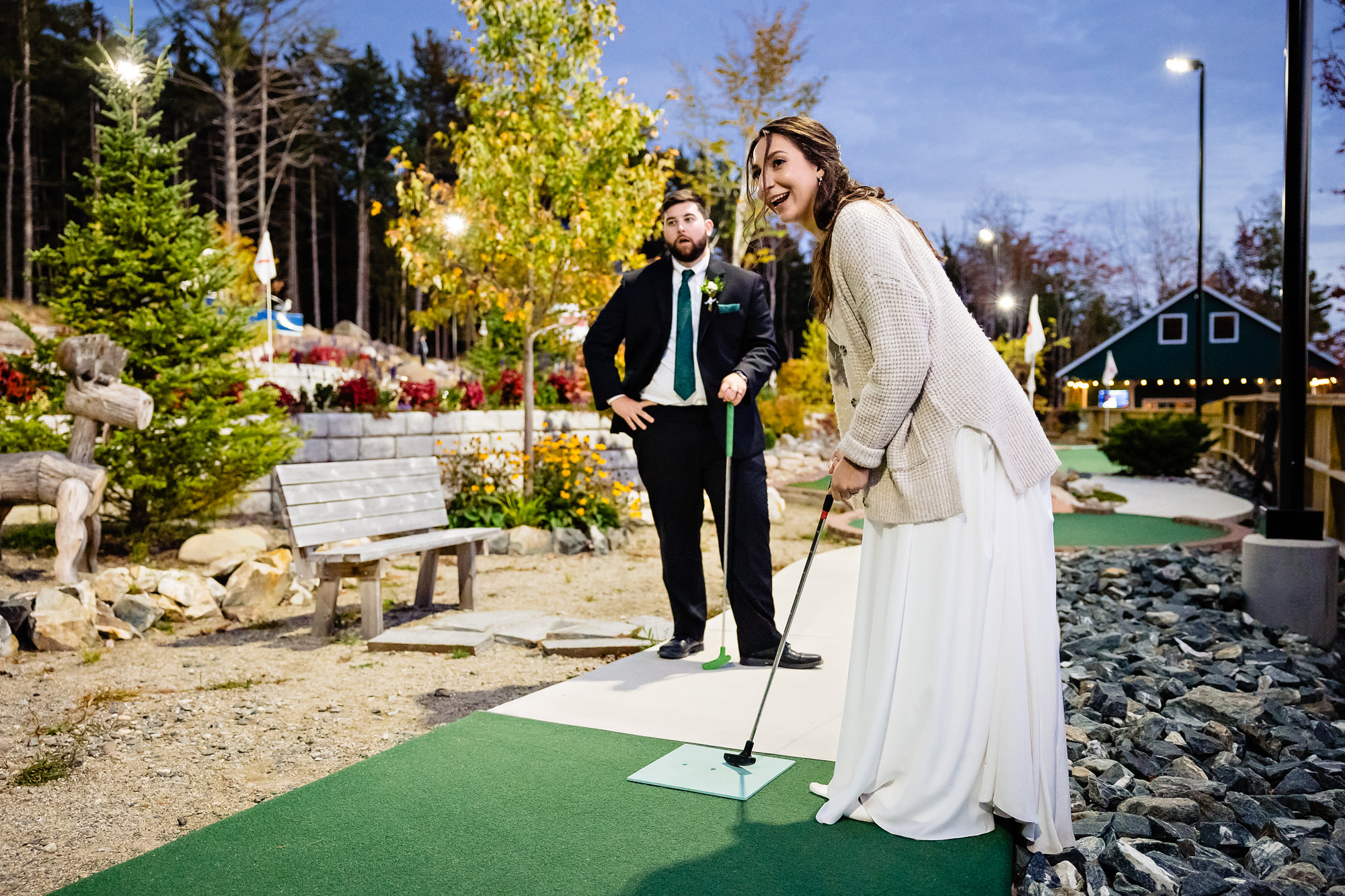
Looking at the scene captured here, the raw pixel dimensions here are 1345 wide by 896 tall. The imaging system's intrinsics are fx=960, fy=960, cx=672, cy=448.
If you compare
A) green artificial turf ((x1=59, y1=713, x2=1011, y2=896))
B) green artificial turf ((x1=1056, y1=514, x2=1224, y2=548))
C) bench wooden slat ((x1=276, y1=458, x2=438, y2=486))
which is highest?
bench wooden slat ((x1=276, y1=458, x2=438, y2=486))

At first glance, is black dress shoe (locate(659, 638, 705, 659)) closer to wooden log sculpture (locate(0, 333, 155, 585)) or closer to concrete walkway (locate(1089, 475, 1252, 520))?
wooden log sculpture (locate(0, 333, 155, 585))

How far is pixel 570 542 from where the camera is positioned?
27.7 ft

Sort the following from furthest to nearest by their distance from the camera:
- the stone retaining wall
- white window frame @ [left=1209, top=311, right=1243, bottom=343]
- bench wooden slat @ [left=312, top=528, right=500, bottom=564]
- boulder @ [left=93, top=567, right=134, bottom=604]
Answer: white window frame @ [left=1209, top=311, right=1243, bottom=343], the stone retaining wall, boulder @ [left=93, top=567, right=134, bottom=604], bench wooden slat @ [left=312, top=528, right=500, bottom=564]

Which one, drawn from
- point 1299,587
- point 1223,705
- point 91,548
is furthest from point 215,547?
point 1299,587

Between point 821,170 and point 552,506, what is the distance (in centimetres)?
679

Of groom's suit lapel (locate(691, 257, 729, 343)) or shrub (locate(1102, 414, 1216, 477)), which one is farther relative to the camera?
shrub (locate(1102, 414, 1216, 477))

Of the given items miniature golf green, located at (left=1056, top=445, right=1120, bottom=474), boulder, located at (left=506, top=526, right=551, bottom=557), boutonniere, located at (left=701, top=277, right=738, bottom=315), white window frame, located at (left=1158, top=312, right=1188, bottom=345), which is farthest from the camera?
white window frame, located at (left=1158, top=312, right=1188, bottom=345)

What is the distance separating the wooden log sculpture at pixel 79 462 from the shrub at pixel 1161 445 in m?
13.4

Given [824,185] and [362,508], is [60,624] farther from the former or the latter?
[824,185]

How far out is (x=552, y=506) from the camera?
904 centimetres

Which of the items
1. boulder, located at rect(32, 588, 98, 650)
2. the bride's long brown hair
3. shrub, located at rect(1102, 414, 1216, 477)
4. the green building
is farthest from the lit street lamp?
boulder, located at rect(32, 588, 98, 650)

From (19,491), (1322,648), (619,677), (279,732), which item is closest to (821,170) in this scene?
(619,677)

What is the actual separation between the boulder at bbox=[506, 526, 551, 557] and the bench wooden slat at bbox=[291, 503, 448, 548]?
196 cm

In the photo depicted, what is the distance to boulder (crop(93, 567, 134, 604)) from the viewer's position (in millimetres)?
5641
